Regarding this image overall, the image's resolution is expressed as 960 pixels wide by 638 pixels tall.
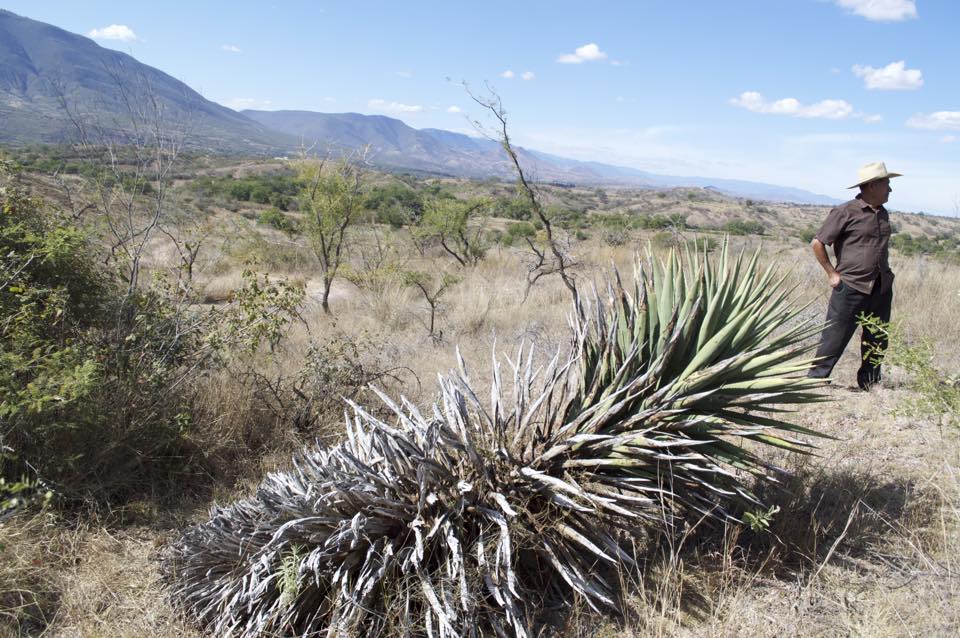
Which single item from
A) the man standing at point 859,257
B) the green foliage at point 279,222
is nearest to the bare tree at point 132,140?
the man standing at point 859,257

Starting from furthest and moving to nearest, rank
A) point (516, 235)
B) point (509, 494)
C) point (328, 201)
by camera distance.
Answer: point (516, 235), point (328, 201), point (509, 494)

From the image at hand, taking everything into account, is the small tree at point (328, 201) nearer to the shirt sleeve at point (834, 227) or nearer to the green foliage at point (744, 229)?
the shirt sleeve at point (834, 227)

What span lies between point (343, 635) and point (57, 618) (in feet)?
5.55

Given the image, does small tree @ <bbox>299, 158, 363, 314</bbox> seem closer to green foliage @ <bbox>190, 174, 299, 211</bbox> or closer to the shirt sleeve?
the shirt sleeve

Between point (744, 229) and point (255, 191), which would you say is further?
point (255, 191)

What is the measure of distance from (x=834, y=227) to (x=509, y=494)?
4.28 metres

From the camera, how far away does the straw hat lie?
193 inches

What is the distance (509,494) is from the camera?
2.68 m

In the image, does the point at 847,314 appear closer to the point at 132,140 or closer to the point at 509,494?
the point at 509,494

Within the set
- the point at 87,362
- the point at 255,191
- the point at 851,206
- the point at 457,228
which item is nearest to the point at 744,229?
the point at 457,228

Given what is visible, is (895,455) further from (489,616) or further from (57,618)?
(57,618)

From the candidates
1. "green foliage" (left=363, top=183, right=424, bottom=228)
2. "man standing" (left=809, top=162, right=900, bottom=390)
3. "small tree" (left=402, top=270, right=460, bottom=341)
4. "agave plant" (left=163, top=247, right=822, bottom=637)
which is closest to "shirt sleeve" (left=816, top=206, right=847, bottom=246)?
"man standing" (left=809, top=162, right=900, bottom=390)

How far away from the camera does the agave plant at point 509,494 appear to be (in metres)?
2.41

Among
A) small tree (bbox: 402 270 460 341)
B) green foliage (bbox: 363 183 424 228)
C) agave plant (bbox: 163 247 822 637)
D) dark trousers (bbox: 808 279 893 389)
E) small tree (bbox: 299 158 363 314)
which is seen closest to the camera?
agave plant (bbox: 163 247 822 637)
